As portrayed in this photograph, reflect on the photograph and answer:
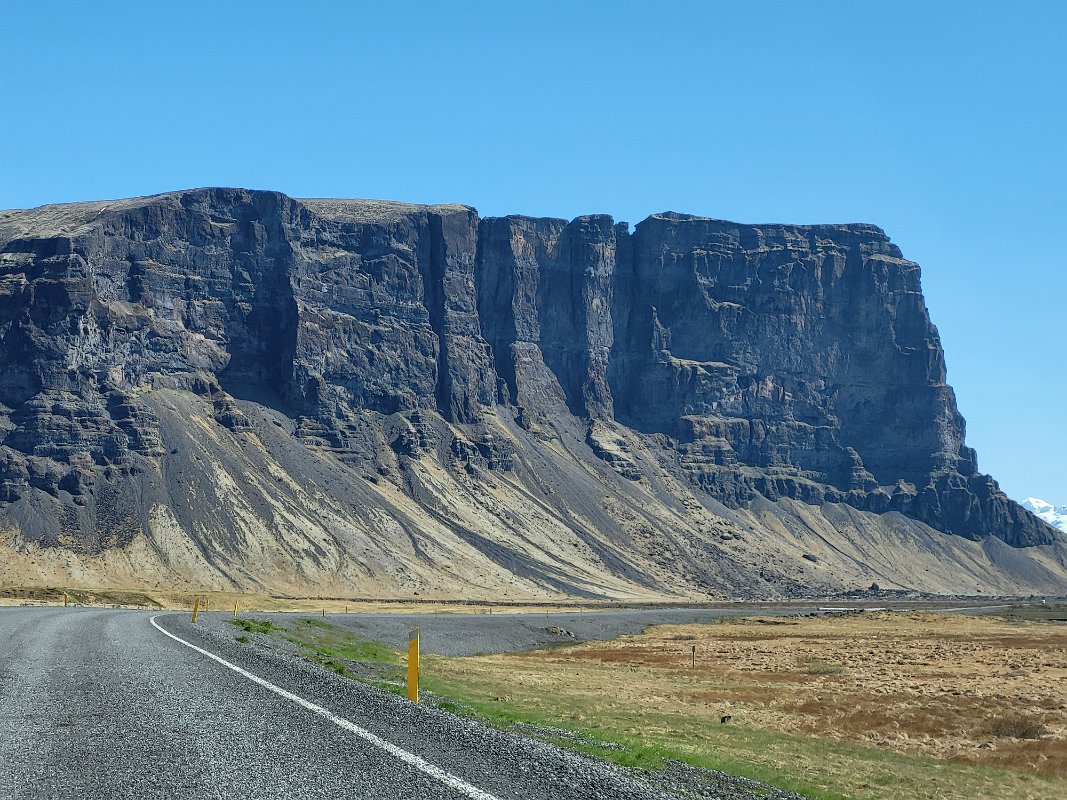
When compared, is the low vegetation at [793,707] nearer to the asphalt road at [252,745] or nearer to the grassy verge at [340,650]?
the grassy verge at [340,650]

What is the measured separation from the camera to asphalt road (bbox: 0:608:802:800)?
13711 millimetres

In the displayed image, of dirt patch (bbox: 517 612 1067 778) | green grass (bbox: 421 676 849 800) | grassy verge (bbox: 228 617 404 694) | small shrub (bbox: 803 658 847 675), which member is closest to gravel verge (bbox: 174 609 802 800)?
green grass (bbox: 421 676 849 800)

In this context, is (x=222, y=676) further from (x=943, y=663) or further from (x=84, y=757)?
(x=943, y=663)

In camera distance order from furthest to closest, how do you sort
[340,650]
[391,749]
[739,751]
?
[340,650] → [739,751] → [391,749]

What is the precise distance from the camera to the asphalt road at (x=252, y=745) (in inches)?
A: 540

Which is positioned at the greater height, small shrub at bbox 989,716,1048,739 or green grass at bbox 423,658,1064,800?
green grass at bbox 423,658,1064,800

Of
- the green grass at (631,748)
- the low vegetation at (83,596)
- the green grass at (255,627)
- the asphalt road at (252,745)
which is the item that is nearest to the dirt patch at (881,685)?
the green grass at (631,748)

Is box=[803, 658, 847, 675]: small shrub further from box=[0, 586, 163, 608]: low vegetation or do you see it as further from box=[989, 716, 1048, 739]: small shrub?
box=[0, 586, 163, 608]: low vegetation

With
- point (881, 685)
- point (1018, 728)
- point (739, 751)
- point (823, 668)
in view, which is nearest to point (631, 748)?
point (739, 751)

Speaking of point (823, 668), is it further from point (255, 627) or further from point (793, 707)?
point (255, 627)

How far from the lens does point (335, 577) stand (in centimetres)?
18012

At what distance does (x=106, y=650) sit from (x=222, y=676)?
7.90 m

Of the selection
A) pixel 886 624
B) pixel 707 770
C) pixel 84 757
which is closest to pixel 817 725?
pixel 707 770

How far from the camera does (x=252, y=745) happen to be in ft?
52.7
